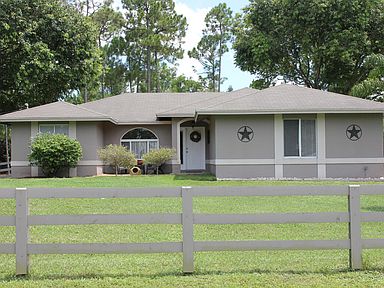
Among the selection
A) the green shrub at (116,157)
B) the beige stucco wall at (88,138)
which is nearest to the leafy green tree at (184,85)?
the beige stucco wall at (88,138)

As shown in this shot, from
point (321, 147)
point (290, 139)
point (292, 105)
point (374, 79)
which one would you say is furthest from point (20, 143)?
point (374, 79)

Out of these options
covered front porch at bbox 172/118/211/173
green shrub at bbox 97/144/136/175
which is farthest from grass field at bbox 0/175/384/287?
covered front porch at bbox 172/118/211/173

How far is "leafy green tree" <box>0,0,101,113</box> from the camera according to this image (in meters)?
29.3

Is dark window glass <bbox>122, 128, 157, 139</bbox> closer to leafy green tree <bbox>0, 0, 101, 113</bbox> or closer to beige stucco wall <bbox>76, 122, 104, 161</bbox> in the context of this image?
beige stucco wall <bbox>76, 122, 104, 161</bbox>

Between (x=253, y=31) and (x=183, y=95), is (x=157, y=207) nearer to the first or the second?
(x=183, y=95)

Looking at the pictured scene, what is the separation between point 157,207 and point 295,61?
2914cm

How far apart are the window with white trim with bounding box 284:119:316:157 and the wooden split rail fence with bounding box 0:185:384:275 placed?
13267 millimetres

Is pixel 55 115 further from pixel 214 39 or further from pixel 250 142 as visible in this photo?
pixel 214 39

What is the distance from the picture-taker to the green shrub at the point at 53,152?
66.4ft

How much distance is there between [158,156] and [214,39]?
27199mm

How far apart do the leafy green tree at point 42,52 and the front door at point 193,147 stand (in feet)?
35.5

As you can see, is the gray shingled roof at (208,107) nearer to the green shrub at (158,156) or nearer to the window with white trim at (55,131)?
the window with white trim at (55,131)

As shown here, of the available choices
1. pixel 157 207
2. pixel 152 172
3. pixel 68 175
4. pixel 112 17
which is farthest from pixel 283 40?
pixel 157 207

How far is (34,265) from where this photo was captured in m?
6.31
